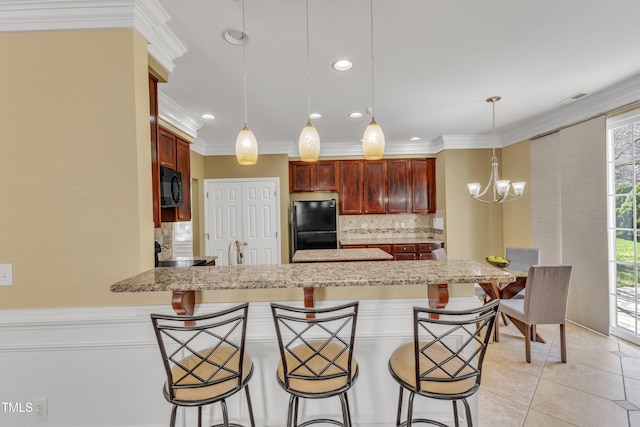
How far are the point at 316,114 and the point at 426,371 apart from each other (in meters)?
2.91

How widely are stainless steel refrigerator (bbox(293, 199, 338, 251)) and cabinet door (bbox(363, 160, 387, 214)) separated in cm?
77

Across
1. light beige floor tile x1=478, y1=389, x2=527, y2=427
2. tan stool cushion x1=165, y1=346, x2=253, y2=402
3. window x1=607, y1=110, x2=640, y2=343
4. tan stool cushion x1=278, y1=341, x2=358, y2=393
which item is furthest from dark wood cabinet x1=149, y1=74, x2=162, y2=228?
window x1=607, y1=110, x2=640, y2=343

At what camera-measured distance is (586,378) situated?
2.29 m

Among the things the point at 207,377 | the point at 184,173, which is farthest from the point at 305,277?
the point at 184,173

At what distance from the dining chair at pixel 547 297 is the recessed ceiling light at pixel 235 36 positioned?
287 cm

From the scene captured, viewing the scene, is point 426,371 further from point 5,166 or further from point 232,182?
point 232,182

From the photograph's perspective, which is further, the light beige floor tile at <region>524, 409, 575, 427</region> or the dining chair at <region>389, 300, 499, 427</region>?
the light beige floor tile at <region>524, 409, 575, 427</region>

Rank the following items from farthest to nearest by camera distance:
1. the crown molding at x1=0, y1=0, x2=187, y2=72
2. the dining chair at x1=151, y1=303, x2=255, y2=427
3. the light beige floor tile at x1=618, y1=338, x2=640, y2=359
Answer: the light beige floor tile at x1=618, y1=338, x2=640, y2=359 → the crown molding at x1=0, y1=0, x2=187, y2=72 → the dining chair at x1=151, y1=303, x2=255, y2=427

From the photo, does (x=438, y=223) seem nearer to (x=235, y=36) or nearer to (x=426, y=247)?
(x=426, y=247)

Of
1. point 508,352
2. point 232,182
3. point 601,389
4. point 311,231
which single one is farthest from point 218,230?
point 601,389

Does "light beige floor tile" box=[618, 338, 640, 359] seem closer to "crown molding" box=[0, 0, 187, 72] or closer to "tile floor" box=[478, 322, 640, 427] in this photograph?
"tile floor" box=[478, 322, 640, 427]

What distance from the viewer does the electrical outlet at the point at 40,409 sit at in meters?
1.53

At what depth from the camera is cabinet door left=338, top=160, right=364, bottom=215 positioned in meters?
5.05

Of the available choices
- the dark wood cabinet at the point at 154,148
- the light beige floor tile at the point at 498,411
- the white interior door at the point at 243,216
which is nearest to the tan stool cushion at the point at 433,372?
the light beige floor tile at the point at 498,411
